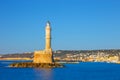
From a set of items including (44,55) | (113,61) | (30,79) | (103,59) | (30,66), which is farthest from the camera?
(103,59)

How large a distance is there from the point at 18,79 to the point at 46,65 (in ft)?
98.2

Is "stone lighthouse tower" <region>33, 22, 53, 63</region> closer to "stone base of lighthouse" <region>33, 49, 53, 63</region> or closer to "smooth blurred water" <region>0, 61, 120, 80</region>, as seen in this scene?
"stone base of lighthouse" <region>33, 49, 53, 63</region>

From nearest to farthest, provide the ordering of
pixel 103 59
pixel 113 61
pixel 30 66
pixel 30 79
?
1. pixel 30 79
2. pixel 30 66
3. pixel 113 61
4. pixel 103 59

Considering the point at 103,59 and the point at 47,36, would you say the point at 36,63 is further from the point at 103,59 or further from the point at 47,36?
the point at 103,59

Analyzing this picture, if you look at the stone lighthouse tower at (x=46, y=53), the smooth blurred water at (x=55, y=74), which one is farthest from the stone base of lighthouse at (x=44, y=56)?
the smooth blurred water at (x=55, y=74)

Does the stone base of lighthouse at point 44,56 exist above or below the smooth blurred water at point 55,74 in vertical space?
above

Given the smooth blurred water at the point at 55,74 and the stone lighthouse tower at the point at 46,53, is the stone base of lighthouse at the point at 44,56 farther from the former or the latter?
the smooth blurred water at the point at 55,74

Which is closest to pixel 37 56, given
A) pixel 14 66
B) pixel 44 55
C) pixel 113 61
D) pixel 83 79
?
pixel 44 55

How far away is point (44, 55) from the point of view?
87.9 meters

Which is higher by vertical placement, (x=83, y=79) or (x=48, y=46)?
(x=48, y=46)

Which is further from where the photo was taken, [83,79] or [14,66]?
[14,66]

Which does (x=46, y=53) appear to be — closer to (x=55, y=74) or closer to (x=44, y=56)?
(x=44, y=56)

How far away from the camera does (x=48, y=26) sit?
91312 millimetres

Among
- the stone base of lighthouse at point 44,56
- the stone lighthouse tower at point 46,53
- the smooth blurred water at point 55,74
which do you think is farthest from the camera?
the stone lighthouse tower at point 46,53
